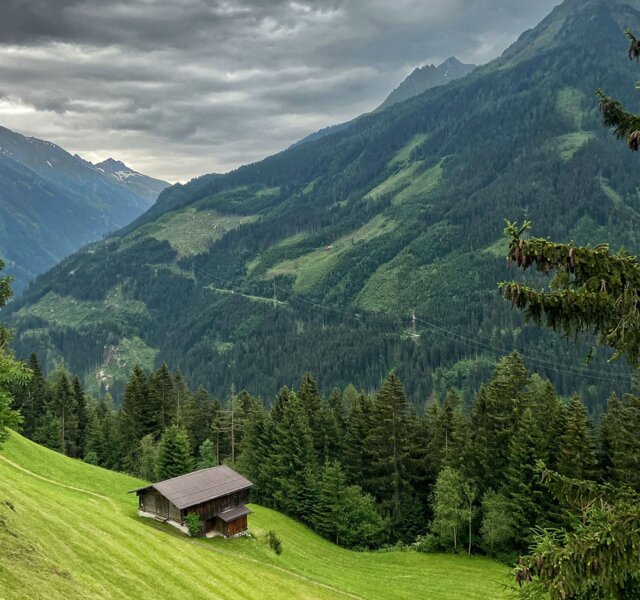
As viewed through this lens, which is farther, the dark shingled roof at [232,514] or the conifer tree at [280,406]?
the conifer tree at [280,406]

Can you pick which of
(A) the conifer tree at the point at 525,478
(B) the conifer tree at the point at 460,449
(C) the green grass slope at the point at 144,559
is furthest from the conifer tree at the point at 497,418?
(C) the green grass slope at the point at 144,559

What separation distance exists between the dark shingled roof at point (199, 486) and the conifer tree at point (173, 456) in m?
13.7

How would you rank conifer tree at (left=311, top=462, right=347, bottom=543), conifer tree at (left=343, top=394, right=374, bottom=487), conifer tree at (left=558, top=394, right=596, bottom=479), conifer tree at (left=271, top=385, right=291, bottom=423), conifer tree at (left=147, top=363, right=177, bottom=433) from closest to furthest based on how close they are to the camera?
conifer tree at (left=558, top=394, right=596, bottom=479) → conifer tree at (left=311, top=462, right=347, bottom=543) → conifer tree at (left=343, top=394, right=374, bottom=487) → conifer tree at (left=271, top=385, right=291, bottom=423) → conifer tree at (left=147, top=363, right=177, bottom=433)

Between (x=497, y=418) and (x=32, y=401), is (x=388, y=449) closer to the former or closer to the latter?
(x=497, y=418)

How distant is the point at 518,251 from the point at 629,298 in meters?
2.92

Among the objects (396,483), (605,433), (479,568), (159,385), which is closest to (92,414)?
(159,385)

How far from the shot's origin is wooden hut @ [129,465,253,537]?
208 feet

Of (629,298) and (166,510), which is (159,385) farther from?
(629,298)

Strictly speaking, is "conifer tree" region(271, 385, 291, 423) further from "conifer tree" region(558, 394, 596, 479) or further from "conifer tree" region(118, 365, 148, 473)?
"conifer tree" region(558, 394, 596, 479)

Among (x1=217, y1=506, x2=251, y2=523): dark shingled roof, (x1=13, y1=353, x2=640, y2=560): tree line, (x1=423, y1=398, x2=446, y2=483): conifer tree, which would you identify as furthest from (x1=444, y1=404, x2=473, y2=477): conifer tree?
(x1=217, y1=506, x2=251, y2=523): dark shingled roof

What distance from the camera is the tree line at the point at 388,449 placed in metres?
65.1

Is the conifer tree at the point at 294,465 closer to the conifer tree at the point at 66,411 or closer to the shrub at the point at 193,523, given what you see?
the shrub at the point at 193,523

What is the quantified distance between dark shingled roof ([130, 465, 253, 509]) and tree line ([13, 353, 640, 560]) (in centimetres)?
1394

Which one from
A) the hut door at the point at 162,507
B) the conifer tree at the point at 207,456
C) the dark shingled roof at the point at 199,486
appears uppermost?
the dark shingled roof at the point at 199,486
